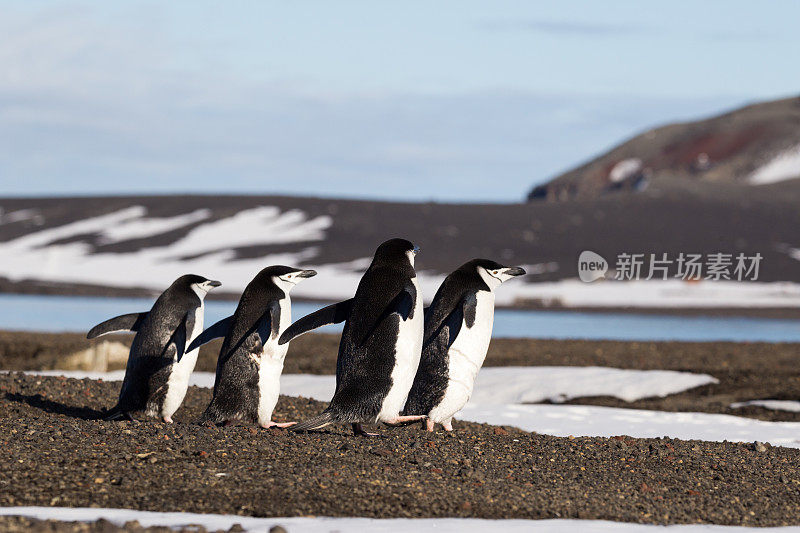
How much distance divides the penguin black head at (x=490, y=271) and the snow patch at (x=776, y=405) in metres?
7.34

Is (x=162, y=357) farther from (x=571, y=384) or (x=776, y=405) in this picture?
(x=776, y=405)

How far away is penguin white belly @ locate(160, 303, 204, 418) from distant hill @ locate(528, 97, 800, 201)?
94181 millimetres

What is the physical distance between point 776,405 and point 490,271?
7.69 meters

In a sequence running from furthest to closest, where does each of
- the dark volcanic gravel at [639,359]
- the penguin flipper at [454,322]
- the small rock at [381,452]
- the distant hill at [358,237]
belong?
the distant hill at [358,237], the dark volcanic gravel at [639,359], the penguin flipper at [454,322], the small rock at [381,452]

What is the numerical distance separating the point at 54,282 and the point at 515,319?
28.1m

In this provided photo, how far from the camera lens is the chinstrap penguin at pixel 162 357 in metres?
10.8

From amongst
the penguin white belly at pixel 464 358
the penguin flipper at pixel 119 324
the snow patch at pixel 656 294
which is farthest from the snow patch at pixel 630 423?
the snow patch at pixel 656 294

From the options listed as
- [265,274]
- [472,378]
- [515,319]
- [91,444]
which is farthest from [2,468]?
[515,319]

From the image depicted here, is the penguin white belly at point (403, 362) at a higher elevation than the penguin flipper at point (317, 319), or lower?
lower

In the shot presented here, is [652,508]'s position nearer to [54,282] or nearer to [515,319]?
[515,319]

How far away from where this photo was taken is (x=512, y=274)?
10086 mm

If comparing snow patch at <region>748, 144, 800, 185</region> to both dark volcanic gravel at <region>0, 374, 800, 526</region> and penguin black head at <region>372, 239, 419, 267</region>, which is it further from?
dark volcanic gravel at <region>0, 374, 800, 526</region>

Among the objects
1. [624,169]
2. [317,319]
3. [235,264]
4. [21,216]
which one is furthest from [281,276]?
[624,169]

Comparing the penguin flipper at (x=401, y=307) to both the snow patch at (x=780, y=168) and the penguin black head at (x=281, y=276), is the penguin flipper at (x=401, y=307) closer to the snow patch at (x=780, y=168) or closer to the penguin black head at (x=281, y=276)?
the penguin black head at (x=281, y=276)
